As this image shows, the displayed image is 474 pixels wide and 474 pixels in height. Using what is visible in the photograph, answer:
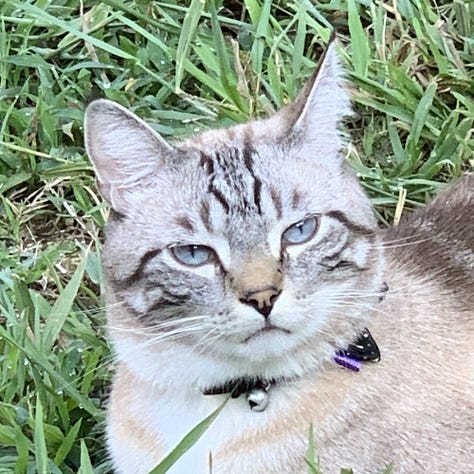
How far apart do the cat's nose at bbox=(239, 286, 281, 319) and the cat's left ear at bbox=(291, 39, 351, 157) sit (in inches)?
16.1

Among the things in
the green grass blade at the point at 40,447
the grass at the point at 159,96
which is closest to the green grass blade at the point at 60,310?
the grass at the point at 159,96

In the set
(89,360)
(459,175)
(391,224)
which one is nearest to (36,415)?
(89,360)

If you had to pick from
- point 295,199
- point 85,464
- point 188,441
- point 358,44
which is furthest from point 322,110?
point 358,44

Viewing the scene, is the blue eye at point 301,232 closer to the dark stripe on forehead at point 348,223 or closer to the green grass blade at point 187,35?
the dark stripe on forehead at point 348,223

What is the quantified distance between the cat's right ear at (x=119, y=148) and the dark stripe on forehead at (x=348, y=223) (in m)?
0.38

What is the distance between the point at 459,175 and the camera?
3.68 meters

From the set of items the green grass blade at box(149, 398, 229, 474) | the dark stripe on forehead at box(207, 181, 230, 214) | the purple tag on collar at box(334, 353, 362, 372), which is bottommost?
the green grass blade at box(149, 398, 229, 474)

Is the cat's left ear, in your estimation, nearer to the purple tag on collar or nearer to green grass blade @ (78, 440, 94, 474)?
the purple tag on collar

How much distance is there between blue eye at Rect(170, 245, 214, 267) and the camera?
8.13 ft

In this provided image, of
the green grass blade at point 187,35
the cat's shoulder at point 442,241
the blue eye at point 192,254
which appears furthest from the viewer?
the green grass blade at point 187,35

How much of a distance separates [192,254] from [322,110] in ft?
1.46

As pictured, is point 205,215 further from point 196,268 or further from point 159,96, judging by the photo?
point 159,96

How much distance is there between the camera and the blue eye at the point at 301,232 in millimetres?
2482

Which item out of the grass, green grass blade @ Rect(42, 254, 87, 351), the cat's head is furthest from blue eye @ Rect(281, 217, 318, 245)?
green grass blade @ Rect(42, 254, 87, 351)
